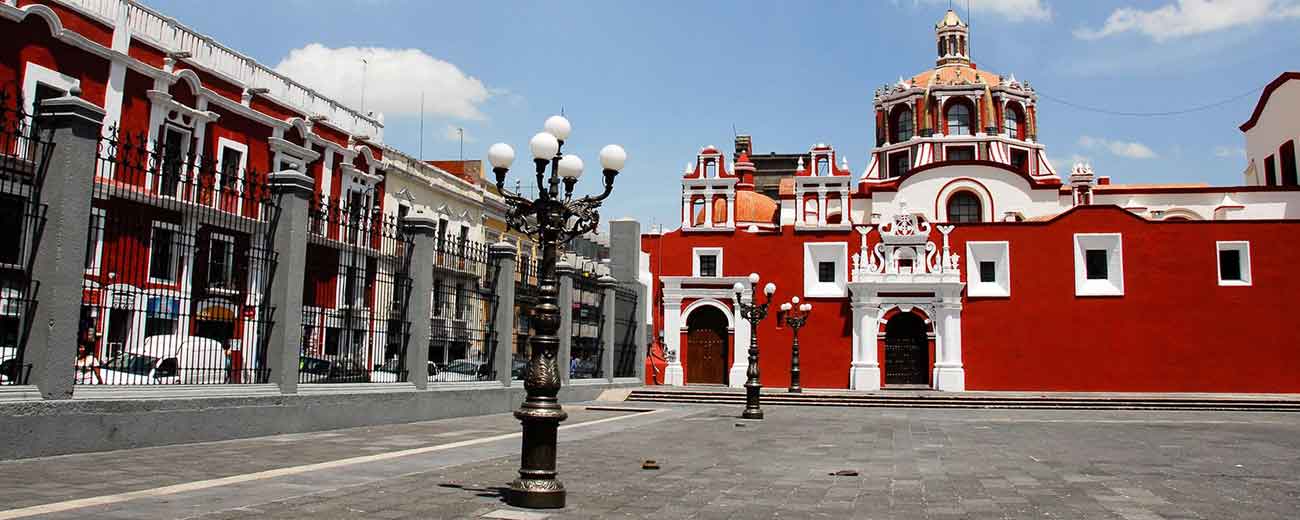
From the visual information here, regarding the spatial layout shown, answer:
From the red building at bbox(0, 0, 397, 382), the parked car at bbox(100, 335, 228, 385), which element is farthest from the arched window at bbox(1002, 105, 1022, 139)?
the parked car at bbox(100, 335, 228, 385)

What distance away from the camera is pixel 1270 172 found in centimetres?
3769

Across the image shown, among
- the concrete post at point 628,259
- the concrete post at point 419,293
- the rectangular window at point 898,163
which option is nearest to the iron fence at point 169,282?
the concrete post at point 419,293

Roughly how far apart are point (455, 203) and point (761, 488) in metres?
26.1

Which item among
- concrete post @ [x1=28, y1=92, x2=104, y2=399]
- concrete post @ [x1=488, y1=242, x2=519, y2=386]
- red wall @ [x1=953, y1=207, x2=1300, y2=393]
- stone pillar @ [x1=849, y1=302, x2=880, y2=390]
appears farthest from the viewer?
stone pillar @ [x1=849, y1=302, x2=880, y2=390]

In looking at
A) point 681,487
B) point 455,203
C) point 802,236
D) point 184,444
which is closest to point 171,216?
point 184,444

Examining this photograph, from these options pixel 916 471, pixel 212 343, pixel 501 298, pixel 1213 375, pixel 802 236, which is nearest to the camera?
pixel 916 471

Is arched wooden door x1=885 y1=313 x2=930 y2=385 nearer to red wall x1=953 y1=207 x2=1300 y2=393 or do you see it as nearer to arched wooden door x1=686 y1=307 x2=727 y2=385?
red wall x1=953 y1=207 x2=1300 y2=393

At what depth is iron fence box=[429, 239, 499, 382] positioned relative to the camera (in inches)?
577

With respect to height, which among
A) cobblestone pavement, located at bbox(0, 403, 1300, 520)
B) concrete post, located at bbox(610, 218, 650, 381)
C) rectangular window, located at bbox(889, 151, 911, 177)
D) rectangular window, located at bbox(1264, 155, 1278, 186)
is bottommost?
cobblestone pavement, located at bbox(0, 403, 1300, 520)

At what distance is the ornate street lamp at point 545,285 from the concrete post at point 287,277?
432 centimetres

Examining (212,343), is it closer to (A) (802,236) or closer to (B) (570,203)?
(B) (570,203)

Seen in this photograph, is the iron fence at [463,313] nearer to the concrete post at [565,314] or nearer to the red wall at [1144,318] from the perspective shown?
the concrete post at [565,314]

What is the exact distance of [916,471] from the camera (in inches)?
367

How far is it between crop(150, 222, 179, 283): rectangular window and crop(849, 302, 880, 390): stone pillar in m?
25.4
